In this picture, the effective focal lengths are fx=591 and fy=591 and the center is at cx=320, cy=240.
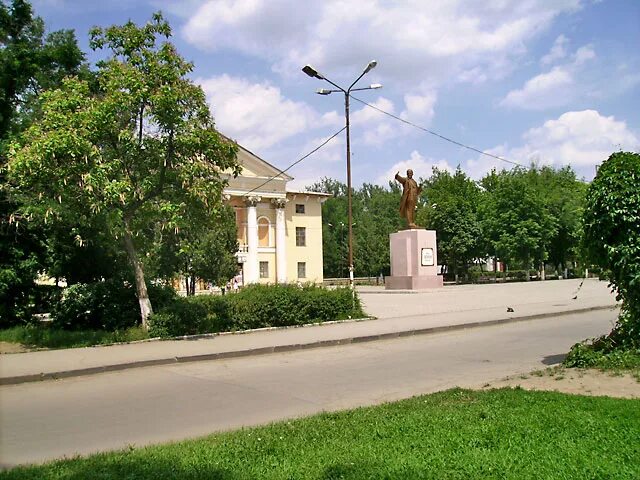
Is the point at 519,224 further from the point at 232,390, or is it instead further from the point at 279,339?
the point at 232,390

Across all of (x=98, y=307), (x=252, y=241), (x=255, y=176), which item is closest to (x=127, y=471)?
(x=98, y=307)

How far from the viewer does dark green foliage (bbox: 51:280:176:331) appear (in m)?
15.5

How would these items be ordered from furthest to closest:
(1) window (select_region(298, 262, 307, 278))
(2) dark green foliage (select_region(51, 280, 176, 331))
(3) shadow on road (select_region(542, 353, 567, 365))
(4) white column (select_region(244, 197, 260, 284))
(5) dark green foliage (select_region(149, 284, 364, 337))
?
1. (1) window (select_region(298, 262, 307, 278))
2. (4) white column (select_region(244, 197, 260, 284))
3. (2) dark green foliage (select_region(51, 280, 176, 331))
4. (5) dark green foliage (select_region(149, 284, 364, 337))
5. (3) shadow on road (select_region(542, 353, 567, 365))

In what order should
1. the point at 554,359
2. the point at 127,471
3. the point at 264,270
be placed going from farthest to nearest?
the point at 264,270 < the point at 554,359 < the point at 127,471

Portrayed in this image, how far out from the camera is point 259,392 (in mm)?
9016

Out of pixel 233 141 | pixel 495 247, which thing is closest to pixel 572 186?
pixel 495 247

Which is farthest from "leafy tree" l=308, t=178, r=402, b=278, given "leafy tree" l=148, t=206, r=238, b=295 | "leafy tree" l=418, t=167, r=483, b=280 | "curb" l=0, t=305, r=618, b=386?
"curb" l=0, t=305, r=618, b=386

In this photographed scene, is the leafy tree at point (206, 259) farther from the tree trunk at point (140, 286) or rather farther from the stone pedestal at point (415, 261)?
the tree trunk at point (140, 286)

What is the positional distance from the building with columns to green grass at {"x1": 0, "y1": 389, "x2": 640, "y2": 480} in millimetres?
49870

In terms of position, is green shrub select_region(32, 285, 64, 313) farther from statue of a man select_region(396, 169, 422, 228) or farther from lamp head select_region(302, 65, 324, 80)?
statue of a man select_region(396, 169, 422, 228)

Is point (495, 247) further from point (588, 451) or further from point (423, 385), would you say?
point (588, 451)

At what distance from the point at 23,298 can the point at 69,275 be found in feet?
4.91

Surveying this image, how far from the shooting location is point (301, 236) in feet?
219

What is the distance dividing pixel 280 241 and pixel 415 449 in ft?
190
